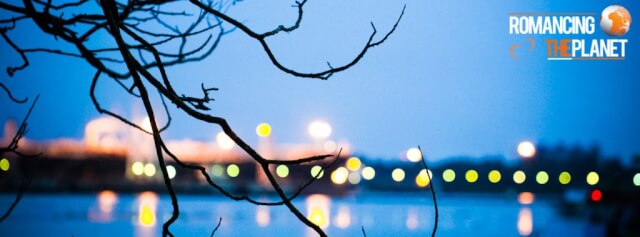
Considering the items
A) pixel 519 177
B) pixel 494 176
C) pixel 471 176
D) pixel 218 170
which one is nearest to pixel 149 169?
pixel 218 170

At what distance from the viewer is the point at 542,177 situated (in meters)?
68.3

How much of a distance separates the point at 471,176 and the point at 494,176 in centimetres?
150

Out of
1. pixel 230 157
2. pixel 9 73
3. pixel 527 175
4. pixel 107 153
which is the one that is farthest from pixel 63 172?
pixel 9 73

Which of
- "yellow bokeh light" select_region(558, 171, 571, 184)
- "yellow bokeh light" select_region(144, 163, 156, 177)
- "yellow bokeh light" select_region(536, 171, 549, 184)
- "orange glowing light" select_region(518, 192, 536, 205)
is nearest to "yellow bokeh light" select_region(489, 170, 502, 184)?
"orange glowing light" select_region(518, 192, 536, 205)

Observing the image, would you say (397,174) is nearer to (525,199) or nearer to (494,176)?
(494,176)

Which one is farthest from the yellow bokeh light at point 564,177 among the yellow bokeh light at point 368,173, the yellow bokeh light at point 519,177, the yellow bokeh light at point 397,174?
the yellow bokeh light at point 368,173

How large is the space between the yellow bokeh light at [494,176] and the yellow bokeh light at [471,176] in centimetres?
101

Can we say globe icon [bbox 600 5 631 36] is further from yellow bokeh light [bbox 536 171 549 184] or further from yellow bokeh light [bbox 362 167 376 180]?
yellow bokeh light [bbox 362 167 376 180]

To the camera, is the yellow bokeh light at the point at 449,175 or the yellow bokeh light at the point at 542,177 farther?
the yellow bokeh light at the point at 542,177

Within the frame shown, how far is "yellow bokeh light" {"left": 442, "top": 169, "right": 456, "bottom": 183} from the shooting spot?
6556 centimetres

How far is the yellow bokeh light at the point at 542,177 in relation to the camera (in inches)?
2613

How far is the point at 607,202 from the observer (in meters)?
15.6

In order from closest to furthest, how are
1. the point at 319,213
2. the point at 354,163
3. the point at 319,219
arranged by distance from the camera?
1. the point at 319,219
2. the point at 319,213
3. the point at 354,163

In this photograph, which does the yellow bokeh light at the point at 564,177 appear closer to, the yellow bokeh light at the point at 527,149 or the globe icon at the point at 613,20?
the yellow bokeh light at the point at 527,149
